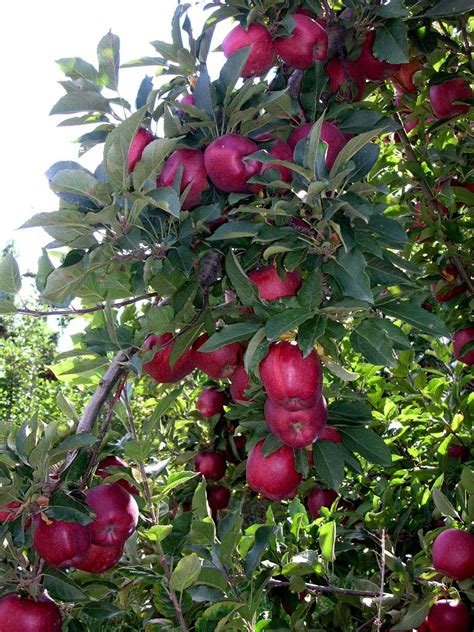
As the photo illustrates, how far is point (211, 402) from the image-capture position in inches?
92.5

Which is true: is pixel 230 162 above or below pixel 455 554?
above

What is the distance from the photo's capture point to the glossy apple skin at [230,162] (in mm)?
1179

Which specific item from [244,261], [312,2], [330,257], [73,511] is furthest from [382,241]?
[73,511]

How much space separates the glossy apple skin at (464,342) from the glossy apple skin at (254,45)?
3.64 feet

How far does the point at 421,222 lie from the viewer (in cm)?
224

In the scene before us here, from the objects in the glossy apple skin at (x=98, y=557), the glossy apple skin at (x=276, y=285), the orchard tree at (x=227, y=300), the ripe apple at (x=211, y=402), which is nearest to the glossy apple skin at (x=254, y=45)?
the orchard tree at (x=227, y=300)

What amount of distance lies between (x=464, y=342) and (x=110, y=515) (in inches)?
51.3

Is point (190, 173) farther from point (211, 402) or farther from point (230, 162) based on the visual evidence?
point (211, 402)

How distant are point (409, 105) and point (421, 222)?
1.25ft

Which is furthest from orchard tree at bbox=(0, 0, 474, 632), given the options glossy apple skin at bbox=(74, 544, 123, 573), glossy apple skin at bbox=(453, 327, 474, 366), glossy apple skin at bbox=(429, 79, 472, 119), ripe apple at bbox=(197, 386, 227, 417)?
ripe apple at bbox=(197, 386, 227, 417)

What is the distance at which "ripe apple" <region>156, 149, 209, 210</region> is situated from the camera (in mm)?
1236

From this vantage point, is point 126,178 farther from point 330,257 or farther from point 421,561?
point 421,561

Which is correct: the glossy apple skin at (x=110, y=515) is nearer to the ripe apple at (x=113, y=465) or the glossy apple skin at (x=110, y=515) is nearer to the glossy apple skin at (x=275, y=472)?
the ripe apple at (x=113, y=465)

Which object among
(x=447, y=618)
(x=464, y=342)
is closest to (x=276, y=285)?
(x=447, y=618)
